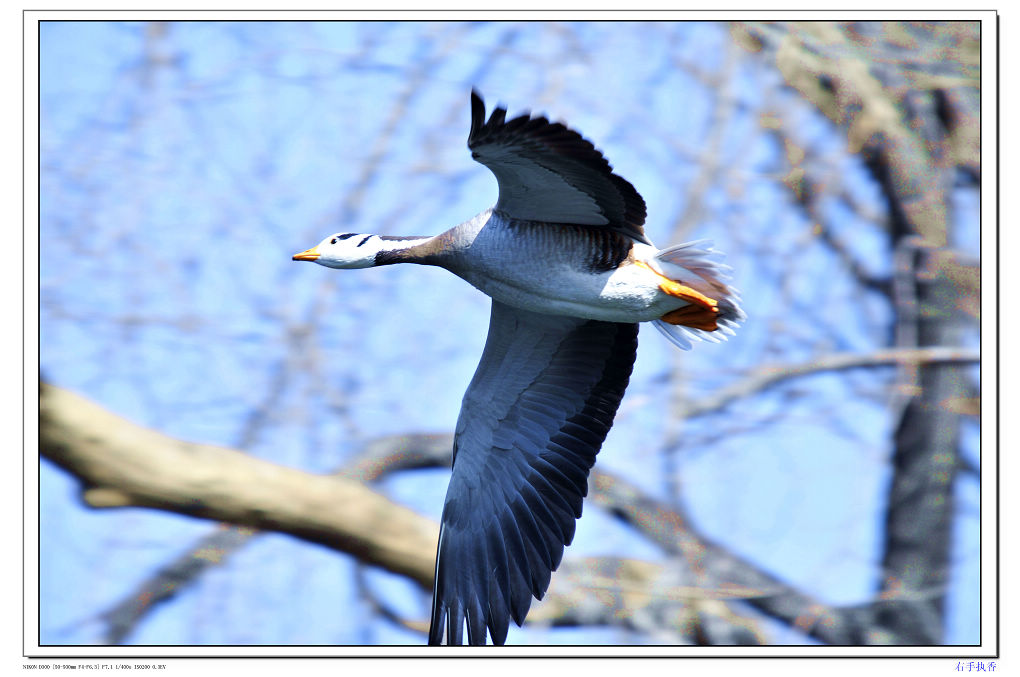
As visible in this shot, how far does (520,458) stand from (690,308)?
1092mm

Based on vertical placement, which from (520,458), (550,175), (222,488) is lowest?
(222,488)

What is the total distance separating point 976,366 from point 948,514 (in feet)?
2.36

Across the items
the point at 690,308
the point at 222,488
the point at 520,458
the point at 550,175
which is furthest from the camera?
the point at 520,458

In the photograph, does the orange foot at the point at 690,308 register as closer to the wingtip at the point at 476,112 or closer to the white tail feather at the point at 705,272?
the white tail feather at the point at 705,272

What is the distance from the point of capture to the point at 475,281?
405 centimetres

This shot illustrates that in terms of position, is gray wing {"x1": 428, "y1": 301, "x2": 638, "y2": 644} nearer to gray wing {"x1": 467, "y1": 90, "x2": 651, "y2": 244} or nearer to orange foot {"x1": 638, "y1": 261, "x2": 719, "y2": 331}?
orange foot {"x1": 638, "y1": 261, "x2": 719, "y2": 331}

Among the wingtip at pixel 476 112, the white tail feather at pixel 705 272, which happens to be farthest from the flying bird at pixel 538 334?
the wingtip at pixel 476 112

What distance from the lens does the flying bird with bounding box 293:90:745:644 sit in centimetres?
396

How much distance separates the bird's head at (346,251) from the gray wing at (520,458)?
1.96 ft

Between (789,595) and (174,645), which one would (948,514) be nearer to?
(789,595)

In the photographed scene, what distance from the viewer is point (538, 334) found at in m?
4.64

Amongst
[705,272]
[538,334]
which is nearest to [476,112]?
[705,272]

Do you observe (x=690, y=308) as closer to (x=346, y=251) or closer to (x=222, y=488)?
(x=346, y=251)

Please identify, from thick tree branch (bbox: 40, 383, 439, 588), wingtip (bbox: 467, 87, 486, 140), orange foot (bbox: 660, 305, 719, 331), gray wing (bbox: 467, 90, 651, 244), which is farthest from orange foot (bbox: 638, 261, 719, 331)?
thick tree branch (bbox: 40, 383, 439, 588)
